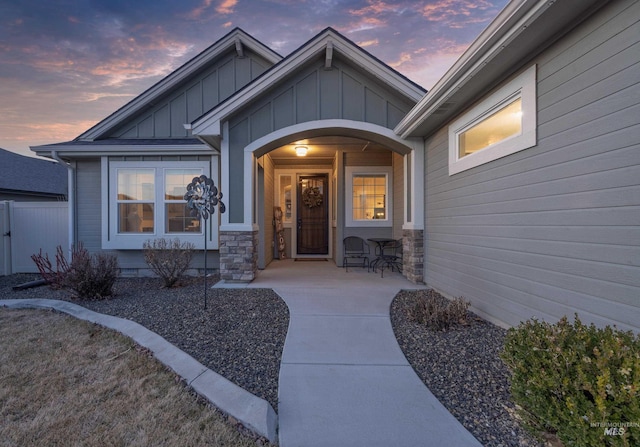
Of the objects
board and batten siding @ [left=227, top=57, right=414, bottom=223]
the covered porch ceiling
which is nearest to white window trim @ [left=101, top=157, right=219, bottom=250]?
board and batten siding @ [left=227, top=57, right=414, bottom=223]

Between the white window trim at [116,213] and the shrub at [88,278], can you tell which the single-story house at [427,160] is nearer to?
the white window trim at [116,213]

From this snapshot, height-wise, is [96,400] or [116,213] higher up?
[116,213]

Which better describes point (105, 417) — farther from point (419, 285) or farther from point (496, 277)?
point (419, 285)

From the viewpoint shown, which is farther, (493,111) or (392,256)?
(392,256)

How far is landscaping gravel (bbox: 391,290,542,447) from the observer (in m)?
1.92

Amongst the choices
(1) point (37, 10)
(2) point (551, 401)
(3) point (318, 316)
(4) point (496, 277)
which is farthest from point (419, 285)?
(1) point (37, 10)

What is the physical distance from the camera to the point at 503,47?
3.01 metres


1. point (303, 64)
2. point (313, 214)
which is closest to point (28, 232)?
point (313, 214)

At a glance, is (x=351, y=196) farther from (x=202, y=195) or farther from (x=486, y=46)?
(x=486, y=46)

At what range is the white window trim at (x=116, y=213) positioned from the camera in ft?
22.9

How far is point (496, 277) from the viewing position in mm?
3711

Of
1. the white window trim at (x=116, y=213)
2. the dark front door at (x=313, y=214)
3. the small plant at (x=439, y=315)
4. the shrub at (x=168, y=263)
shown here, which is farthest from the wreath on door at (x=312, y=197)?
the small plant at (x=439, y=315)

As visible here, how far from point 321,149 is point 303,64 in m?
2.71

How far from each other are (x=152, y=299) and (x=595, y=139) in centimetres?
587
